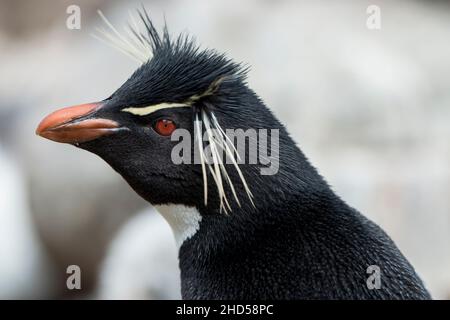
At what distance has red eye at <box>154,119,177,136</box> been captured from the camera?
113 centimetres

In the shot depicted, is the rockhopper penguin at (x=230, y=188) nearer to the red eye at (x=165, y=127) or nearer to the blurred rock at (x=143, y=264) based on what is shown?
the red eye at (x=165, y=127)

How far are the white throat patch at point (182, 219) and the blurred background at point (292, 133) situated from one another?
109 cm

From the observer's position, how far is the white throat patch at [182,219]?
1.18 metres

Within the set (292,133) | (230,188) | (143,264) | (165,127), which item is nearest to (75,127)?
(165,127)

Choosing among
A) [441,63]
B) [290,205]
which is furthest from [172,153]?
[441,63]

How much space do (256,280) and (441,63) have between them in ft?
7.10

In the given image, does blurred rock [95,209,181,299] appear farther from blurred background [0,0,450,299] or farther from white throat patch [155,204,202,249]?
white throat patch [155,204,202,249]

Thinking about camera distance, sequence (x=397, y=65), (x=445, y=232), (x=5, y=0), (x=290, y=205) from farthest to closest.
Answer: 1. (x=5, y=0)
2. (x=397, y=65)
3. (x=445, y=232)
4. (x=290, y=205)

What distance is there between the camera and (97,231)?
2723mm

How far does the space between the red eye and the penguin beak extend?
7 cm

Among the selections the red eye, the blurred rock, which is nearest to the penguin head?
the red eye

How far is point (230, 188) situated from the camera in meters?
1.14

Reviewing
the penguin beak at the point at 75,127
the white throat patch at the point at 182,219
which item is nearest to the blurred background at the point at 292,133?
the white throat patch at the point at 182,219
